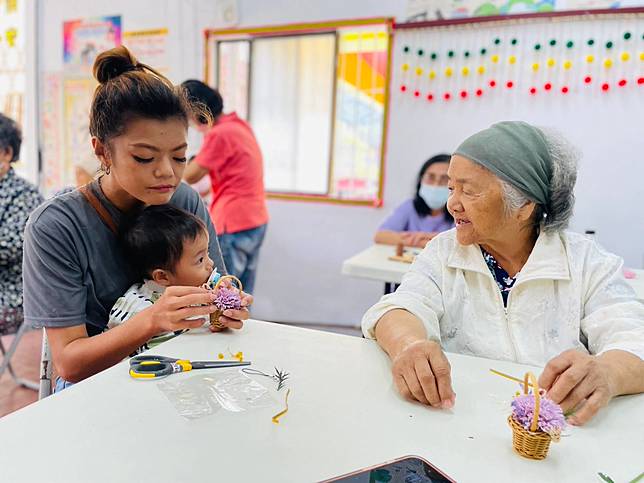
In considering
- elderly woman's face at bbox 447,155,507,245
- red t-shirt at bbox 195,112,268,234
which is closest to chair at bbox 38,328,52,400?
elderly woman's face at bbox 447,155,507,245

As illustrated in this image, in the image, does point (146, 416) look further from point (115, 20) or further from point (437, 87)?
point (115, 20)

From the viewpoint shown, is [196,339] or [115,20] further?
[115,20]

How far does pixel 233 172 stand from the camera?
3.04 metres

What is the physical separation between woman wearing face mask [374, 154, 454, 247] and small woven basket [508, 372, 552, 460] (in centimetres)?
186

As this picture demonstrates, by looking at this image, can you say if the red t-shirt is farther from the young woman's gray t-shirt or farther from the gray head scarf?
the gray head scarf

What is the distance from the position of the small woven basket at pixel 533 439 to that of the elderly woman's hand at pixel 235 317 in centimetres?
63

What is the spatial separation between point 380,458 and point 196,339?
56cm

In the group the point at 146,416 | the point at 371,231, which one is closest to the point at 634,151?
the point at 371,231

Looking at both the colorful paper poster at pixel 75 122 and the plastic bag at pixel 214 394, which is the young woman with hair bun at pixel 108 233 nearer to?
the plastic bag at pixel 214 394

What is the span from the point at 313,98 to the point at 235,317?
2.70 meters

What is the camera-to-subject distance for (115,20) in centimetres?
412

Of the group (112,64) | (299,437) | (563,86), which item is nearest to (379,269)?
(112,64)

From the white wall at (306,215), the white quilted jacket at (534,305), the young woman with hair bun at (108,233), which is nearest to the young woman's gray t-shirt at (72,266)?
the young woman with hair bun at (108,233)

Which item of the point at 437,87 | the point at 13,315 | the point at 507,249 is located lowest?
the point at 13,315
